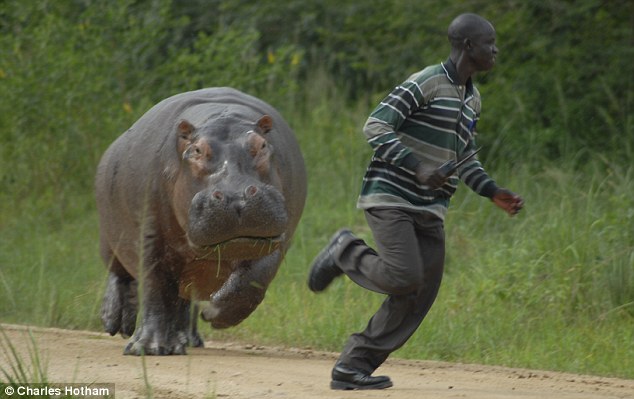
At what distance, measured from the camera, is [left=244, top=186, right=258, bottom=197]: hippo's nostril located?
595cm

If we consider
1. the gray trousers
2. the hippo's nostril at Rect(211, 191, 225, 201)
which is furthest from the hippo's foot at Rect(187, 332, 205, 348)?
the gray trousers

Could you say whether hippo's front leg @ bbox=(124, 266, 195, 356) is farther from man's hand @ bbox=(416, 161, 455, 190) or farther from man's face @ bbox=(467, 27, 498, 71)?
man's face @ bbox=(467, 27, 498, 71)

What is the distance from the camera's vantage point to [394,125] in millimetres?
5062

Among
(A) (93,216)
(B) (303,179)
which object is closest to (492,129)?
(A) (93,216)

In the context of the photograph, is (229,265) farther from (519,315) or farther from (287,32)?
(287,32)

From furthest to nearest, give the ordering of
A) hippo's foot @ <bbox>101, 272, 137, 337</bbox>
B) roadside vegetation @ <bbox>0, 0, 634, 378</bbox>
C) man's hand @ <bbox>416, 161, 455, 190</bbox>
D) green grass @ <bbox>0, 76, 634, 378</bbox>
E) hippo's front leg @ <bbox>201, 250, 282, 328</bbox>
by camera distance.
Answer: roadside vegetation @ <bbox>0, 0, 634, 378</bbox>, green grass @ <bbox>0, 76, 634, 378</bbox>, hippo's foot @ <bbox>101, 272, 137, 337</bbox>, hippo's front leg @ <bbox>201, 250, 282, 328</bbox>, man's hand @ <bbox>416, 161, 455, 190</bbox>

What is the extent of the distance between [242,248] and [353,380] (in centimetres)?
125

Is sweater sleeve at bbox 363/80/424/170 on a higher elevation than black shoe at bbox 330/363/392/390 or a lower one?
higher

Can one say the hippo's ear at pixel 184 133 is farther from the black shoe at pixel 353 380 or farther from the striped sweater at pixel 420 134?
the black shoe at pixel 353 380

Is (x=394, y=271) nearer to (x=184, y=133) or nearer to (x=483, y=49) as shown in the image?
(x=483, y=49)

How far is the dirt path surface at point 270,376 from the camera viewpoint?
5.07 meters

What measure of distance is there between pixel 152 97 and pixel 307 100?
2289 mm

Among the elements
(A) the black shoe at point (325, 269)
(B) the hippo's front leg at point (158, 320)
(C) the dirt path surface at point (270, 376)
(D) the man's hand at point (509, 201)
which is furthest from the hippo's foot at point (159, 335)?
(D) the man's hand at point (509, 201)

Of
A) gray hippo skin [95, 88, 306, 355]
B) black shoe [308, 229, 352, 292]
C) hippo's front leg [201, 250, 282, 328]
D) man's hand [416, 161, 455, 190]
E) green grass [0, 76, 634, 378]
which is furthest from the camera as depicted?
green grass [0, 76, 634, 378]
